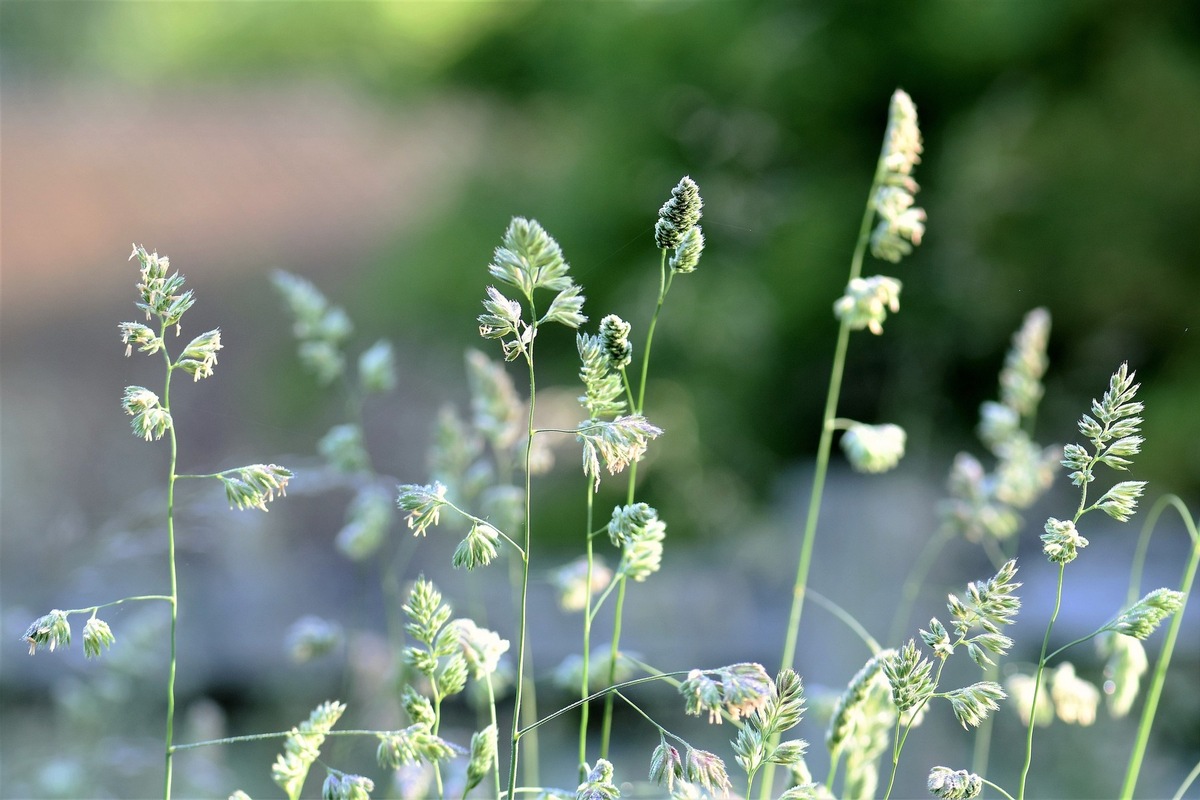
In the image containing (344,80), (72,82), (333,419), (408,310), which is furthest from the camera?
(72,82)

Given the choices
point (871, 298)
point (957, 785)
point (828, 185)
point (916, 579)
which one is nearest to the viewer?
point (957, 785)

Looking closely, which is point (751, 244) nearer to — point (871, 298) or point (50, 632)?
point (871, 298)

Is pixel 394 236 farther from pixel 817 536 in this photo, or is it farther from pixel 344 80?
pixel 817 536

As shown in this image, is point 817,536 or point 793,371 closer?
point 817,536

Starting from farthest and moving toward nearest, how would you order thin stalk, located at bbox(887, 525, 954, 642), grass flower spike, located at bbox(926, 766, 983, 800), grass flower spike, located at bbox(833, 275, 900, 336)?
thin stalk, located at bbox(887, 525, 954, 642)
grass flower spike, located at bbox(833, 275, 900, 336)
grass flower spike, located at bbox(926, 766, 983, 800)

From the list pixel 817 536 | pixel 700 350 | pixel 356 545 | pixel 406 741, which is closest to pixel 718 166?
pixel 700 350

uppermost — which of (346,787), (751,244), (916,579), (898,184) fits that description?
(751,244)

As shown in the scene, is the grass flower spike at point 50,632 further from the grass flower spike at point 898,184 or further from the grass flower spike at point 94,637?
the grass flower spike at point 898,184

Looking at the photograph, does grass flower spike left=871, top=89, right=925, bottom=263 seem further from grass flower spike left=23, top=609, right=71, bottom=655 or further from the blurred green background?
the blurred green background

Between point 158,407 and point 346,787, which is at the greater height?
point 158,407

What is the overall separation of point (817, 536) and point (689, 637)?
743mm

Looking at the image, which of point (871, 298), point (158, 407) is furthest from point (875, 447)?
point (158, 407)

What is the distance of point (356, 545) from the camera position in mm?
753

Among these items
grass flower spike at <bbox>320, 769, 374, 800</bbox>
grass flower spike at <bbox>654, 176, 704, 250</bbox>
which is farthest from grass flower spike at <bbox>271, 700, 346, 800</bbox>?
grass flower spike at <bbox>654, 176, 704, 250</bbox>
